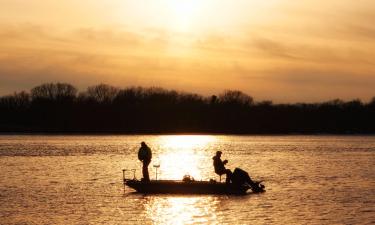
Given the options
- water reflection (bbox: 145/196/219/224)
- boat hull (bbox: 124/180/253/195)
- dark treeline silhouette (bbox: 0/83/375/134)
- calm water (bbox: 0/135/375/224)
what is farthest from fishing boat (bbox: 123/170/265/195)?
dark treeline silhouette (bbox: 0/83/375/134)

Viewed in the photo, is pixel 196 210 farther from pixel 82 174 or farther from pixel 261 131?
pixel 261 131

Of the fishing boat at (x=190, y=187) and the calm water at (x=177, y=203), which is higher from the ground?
the fishing boat at (x=190, y=187)

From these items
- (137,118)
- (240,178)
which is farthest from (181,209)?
(137,118)

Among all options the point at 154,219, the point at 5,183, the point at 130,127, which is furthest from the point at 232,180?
the point at 130,127

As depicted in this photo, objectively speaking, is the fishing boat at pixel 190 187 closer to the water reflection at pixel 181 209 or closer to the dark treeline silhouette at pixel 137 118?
the water reflection at pixel 181 209

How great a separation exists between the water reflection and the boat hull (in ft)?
1.96

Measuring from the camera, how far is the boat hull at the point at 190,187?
36219mm

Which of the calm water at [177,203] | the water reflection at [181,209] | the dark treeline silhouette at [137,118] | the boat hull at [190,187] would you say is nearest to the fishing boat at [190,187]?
A: the boat hull at [190,187]

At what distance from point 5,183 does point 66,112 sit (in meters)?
145

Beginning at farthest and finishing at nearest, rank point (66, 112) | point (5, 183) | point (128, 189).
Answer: point (66, 112) < point (5, 183) < point (128, 189)

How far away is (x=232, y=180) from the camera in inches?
1446

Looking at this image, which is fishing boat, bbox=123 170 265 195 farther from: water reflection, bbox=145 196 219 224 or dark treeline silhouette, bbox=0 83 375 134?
dark treeline silhouette, bbox=0 83 375 134

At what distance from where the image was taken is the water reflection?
29.1 m

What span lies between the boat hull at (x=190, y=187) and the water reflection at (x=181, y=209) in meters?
0.60
